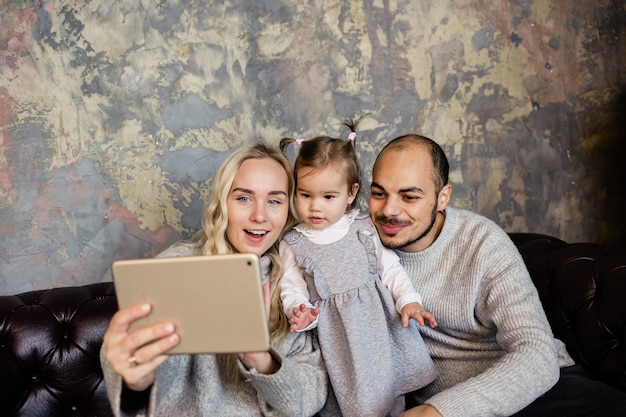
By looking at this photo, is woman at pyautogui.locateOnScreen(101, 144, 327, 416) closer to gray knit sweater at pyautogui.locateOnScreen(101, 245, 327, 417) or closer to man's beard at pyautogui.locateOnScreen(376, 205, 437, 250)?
gray knit sweater at pyautogui.locateOnScreen(101, 245, 327, 417)

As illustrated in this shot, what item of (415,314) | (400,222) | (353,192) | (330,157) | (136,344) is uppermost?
(330,157)

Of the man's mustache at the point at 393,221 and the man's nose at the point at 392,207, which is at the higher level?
the man's nose at the point at 392,207

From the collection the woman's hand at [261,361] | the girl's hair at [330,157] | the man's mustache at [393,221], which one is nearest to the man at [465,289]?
the man's mustache at [393,221]

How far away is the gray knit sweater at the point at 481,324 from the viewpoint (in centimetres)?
196

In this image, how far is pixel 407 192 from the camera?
233 centimetres

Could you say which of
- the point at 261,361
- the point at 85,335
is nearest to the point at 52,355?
the point at 85,335

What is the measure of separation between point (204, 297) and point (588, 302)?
1.68 metres

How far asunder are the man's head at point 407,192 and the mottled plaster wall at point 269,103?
2.91 ft

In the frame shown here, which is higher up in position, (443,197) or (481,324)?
(443,197)

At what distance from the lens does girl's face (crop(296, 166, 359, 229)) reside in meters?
2.34

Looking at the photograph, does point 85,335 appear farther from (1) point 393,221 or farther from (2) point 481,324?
(2) point 481,324

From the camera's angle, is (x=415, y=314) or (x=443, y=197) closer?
(x=415, y=314)

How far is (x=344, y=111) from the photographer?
324cm

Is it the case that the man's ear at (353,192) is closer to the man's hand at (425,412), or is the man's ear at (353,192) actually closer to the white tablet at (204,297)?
the man's hand at (425,412)
